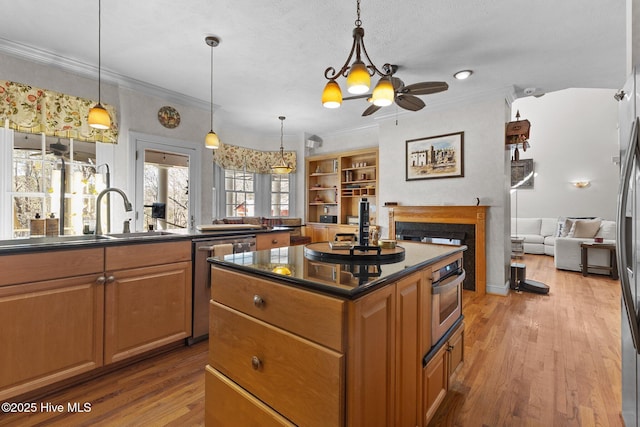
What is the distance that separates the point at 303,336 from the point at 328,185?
570 cm

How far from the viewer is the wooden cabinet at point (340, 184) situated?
231 inches

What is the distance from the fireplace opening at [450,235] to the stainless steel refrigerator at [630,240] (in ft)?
8.37

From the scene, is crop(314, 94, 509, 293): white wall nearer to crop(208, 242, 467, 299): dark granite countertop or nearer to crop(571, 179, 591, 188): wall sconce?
crop(208, 242, 467, 299): dark granite countertop

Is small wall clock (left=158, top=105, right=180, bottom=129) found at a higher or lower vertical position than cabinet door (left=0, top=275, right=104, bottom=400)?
higher

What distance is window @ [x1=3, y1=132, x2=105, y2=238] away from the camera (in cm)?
294

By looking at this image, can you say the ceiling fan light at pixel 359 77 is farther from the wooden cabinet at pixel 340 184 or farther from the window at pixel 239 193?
the window at pixel 239 193

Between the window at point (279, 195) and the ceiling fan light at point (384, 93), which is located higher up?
the ceiling fan light at point (384, 93)

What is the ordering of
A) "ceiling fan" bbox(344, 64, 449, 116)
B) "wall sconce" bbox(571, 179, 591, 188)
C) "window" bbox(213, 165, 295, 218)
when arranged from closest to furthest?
"ceiling fan" bbox(344, 64, 449, 116)
"window" bbox(213, 165, 295, 218)
"wall sconce" bbox(571, 179, 591, 188)

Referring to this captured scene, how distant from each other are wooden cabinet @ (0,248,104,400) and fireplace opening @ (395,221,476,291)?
3.72 meters

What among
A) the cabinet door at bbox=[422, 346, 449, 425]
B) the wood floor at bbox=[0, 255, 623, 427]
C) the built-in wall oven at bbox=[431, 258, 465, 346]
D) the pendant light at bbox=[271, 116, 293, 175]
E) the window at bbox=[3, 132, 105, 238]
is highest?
the pendant light at bbox=[271, 116, 293, 175]

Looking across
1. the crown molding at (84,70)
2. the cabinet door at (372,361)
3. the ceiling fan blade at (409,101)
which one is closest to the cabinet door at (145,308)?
the cabinet door at (372,361)

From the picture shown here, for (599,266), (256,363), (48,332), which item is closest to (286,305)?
(256,363)

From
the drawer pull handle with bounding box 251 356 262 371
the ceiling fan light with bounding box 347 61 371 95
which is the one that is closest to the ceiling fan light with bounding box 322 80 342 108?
the ceiling fan light with bounding box 347 61 371 95

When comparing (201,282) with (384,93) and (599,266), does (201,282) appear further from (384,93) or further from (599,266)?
(599,266)
